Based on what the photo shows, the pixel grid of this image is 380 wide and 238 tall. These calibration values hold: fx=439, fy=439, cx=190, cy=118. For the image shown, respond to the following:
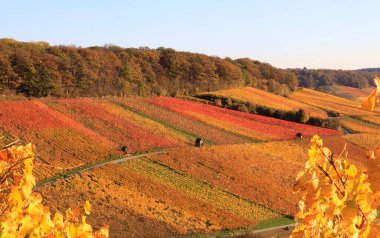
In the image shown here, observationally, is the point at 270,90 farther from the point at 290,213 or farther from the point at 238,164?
the point at 290,213

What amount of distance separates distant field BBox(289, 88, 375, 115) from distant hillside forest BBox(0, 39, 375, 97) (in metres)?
3.01

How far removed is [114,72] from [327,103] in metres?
38.2

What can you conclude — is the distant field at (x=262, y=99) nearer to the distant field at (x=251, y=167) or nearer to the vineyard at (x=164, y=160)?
the vineyard at (x=164, y=160)

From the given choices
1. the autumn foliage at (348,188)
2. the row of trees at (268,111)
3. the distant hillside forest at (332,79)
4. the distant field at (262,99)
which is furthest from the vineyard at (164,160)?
the distant hillside forest at (332,79)

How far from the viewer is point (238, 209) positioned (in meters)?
25.9

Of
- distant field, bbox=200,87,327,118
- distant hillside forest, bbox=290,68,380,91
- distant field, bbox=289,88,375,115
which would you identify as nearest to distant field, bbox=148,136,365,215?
distant field, bbox=200,87,327,118

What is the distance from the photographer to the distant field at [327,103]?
68.4 m

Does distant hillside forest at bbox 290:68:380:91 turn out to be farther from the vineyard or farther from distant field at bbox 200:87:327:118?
the vineyard

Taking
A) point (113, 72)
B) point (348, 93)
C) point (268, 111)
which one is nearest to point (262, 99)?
point (268, 111)

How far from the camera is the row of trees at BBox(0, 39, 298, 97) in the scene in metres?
50.8

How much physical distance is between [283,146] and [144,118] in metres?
13.3

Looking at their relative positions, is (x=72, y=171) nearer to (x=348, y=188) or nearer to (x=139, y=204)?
(x=139, y=204)

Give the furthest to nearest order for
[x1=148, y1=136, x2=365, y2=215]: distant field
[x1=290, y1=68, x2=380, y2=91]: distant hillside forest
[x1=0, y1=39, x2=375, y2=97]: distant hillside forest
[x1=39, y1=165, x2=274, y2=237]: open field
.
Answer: [x1=290, y1=68, x2=380, y2=91]: distant hillside forest → [x1=0, y1=39, x2=375, y2=97]: distant hillside forest → [x1=148, y1=136, x2=365, y2=215]: distant field → [x1=39, y1=165, x2=274, y2=237]: open field

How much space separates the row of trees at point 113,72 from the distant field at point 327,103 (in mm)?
3541
